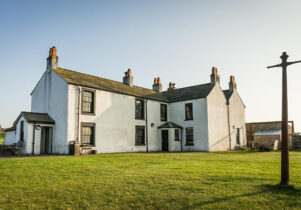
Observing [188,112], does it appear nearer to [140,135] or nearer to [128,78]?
[140,135]

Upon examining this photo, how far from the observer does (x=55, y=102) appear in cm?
1978

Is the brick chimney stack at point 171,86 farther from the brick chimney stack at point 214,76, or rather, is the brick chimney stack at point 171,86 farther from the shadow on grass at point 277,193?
the shadow on grass at point 277,193

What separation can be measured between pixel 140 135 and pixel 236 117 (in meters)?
13.4

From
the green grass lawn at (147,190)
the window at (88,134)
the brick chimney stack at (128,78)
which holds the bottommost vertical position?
the green grass lawn at (147,190)

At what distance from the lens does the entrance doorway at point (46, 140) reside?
19.4 m

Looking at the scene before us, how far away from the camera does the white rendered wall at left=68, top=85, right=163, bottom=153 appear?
19047 millimetres

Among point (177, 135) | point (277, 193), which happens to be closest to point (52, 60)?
point (177, 135)

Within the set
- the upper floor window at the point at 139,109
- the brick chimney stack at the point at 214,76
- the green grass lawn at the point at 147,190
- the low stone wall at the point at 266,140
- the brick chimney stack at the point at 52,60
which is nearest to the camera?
the green grass lawn at the point at 147,190

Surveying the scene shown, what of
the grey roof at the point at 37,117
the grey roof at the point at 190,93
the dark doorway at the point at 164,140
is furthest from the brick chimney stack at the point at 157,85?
the grey roof at the point at 37,117

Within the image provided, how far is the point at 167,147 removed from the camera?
26.2m

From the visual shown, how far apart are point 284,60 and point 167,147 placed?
782 inches

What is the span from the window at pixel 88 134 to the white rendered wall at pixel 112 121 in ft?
1.08

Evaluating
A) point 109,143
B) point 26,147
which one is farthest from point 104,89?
point 26,147

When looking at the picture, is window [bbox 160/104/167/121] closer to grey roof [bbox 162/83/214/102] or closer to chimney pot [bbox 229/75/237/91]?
grey roof [bbox 162/83/214/102]
